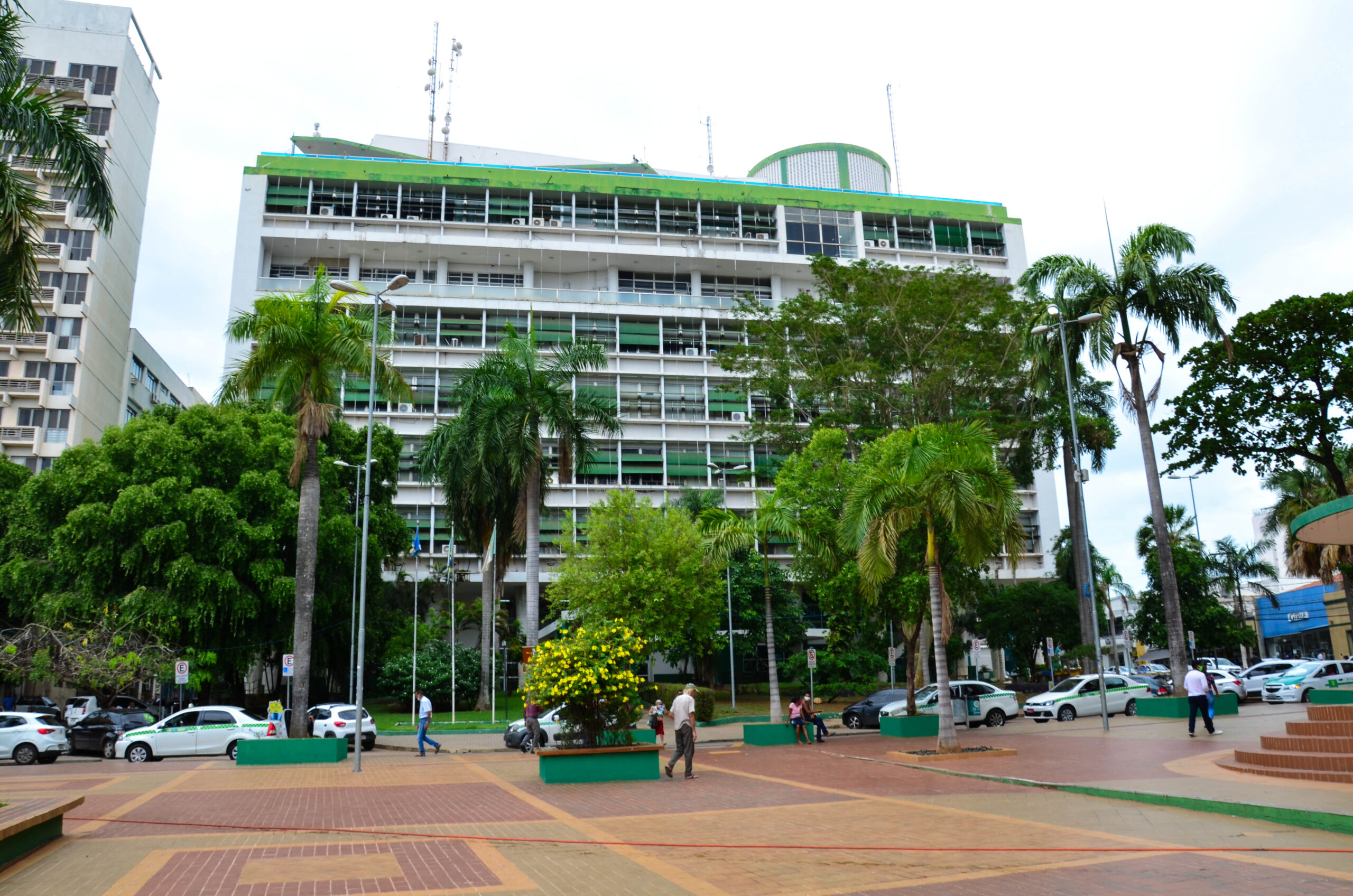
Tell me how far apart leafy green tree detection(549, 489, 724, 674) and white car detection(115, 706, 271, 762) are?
1306 centimetres

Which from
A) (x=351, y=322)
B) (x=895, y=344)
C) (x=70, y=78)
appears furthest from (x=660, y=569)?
(x=70, y=78)

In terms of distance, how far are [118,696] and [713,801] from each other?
29870 millimetres

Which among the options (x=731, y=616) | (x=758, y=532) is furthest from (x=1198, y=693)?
(x=731, y=616)

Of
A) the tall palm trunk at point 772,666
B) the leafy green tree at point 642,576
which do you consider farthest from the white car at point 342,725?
the tall palm trunk at point 772,666

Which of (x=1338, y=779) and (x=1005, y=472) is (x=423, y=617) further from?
(x=1338, y=779)

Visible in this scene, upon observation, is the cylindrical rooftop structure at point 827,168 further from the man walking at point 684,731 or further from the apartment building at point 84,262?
the man walking at point 684,731

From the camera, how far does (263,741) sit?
2209 cm

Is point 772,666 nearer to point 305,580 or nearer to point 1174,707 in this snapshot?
point 1174,707

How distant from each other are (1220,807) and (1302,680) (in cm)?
2657

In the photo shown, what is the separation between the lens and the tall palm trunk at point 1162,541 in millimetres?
28547

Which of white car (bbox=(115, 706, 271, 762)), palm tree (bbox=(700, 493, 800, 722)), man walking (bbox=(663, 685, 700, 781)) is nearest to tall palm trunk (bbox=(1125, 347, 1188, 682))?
palm tree (bbox=(700, 493, 800, 722))

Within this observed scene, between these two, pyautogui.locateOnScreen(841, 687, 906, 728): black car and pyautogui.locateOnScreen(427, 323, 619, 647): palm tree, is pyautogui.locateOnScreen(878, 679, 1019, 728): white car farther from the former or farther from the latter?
pyautogui.locateOnScreen(427, 323, 619, 647): palm tree

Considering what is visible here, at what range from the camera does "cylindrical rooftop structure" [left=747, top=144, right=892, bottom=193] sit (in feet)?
237

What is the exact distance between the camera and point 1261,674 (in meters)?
35.8
